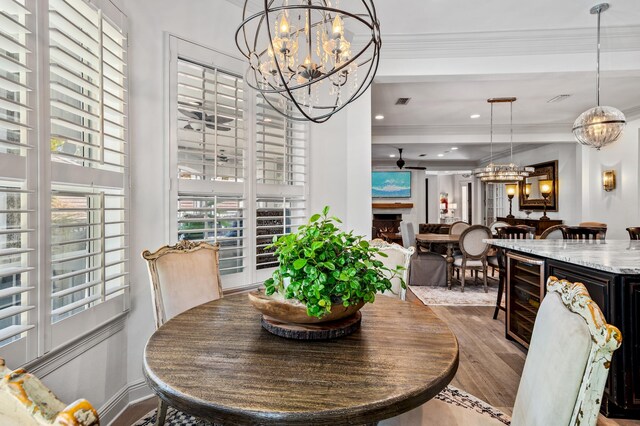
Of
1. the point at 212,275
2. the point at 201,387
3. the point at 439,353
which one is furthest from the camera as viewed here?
the point at 212,275

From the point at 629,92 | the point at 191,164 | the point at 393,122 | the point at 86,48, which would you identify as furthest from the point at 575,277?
the point at 393,122

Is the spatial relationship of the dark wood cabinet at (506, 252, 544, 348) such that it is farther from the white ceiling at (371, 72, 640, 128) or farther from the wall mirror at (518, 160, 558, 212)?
the wall mirror at (518, 160, 558, 212)

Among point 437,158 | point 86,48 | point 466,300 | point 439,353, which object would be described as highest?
point 437,158

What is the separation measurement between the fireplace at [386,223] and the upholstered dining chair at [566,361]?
30.4 feet

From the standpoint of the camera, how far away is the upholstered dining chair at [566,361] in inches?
28.5

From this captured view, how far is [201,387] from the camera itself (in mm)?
888

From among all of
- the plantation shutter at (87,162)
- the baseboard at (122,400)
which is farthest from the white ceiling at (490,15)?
the baseboard at (122,400)

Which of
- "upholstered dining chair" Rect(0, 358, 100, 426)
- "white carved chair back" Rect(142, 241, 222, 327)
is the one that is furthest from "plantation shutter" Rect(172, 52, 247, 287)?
"upholstered dining chair" Rect(0, 358, 100, 426)

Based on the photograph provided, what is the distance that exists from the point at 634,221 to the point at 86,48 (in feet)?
24.7

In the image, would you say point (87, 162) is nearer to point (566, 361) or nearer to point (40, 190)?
point (40, 190)

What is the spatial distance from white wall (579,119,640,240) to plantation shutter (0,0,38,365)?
24.8 ft

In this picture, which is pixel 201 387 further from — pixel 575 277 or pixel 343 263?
pixel 575 277

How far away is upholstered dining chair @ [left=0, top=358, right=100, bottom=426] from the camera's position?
1.37 ft

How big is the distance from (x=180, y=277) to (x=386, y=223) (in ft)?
31.0
